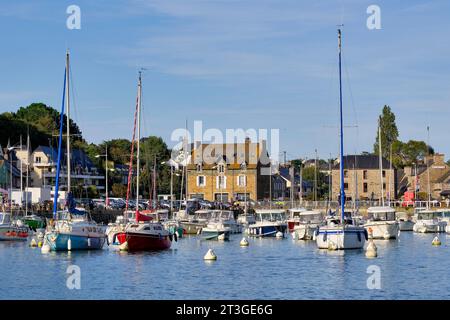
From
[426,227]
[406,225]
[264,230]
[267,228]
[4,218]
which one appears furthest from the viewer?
[406,225]

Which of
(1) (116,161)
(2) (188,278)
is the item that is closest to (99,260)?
(2) (188,278)

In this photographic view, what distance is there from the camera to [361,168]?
164 m

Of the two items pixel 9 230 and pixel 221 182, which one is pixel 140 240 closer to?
pixel 9 230

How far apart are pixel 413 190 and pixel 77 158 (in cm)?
6573

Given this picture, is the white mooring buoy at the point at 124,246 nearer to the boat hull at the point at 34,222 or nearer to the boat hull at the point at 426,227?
the boat hull at the point at 34,222

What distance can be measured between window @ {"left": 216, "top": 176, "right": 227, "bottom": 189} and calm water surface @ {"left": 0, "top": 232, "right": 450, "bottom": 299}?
79.6 metres

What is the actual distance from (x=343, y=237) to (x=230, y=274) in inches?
569

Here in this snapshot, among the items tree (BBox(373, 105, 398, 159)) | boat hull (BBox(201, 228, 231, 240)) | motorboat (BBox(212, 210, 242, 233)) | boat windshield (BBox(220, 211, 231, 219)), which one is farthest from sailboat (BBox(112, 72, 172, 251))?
tree (BBox(373, 105, 398, 159))

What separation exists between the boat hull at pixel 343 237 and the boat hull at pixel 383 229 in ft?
60.0

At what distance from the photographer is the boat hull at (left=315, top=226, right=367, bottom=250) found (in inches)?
2522

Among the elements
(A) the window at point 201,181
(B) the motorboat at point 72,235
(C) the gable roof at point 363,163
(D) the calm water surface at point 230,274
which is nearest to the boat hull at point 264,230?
(D) the calm water surface at point 230,274

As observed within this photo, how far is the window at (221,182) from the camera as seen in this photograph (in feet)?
504

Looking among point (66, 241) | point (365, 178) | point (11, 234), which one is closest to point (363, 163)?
point (365, 178)

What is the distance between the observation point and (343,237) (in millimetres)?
63875
